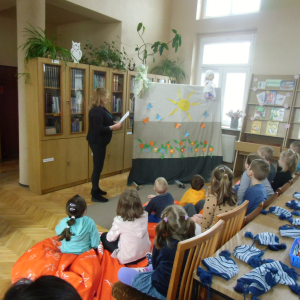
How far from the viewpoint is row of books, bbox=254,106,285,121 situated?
4.72 metres

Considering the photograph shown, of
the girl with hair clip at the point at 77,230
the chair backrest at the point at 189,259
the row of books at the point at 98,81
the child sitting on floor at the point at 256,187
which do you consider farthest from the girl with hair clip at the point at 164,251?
the row of books at the point at 98,81

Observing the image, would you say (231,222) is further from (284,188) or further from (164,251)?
(284,188)

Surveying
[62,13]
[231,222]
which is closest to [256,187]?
[231,222]

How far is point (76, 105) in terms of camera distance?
4.01 meters

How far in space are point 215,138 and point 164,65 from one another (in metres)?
1.99

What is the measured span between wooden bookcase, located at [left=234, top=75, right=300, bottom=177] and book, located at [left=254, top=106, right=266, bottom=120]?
0.02m

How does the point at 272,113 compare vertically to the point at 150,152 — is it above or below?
above

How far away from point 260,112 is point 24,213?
14.1 ft

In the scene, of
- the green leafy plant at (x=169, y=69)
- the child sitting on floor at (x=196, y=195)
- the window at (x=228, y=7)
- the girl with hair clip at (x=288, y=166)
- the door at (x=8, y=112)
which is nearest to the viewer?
the child sitting on floor at (x=196, y=195)

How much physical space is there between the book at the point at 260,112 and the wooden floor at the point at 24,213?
2.77m

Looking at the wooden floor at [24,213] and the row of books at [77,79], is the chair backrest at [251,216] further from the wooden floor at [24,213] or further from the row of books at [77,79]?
the row of books at [77,79]

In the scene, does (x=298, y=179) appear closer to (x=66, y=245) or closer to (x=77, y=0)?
(x=66, y=245)

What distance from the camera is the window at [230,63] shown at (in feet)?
17.3

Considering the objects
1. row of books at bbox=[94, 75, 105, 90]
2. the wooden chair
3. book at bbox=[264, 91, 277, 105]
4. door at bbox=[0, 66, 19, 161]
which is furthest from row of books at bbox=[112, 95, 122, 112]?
the wooden chair
